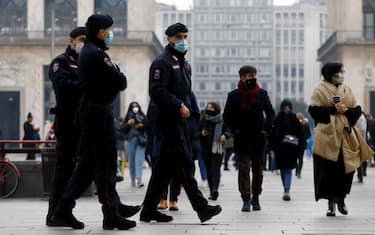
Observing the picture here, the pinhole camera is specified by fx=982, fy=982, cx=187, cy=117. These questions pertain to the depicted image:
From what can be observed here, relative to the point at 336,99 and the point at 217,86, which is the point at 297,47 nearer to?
the point at 217,86

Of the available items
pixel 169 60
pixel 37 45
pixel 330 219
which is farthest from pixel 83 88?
pixel 37 45

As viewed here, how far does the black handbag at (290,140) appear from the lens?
16.5 meters

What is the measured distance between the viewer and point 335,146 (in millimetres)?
12281

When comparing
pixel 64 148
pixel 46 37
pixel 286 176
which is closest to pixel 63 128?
pixel 64 148

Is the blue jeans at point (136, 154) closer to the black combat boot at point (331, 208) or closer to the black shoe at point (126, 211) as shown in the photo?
the black combat boot at point (331, 208)

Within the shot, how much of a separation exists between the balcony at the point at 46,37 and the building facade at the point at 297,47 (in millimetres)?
96895

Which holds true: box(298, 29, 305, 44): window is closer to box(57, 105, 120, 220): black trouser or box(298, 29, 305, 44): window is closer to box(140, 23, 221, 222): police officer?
box(140, 23, 221, 222): police officer

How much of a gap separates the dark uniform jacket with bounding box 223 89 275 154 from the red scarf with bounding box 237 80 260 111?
4 cm

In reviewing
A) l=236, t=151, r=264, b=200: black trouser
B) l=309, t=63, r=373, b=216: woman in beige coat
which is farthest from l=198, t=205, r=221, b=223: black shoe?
l=236, t=151, r=264, b=200: black trouser

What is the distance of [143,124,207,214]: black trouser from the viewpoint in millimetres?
10414

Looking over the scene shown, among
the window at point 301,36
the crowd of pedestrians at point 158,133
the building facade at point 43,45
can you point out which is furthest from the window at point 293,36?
the crowd of pedestrians at point 158,133

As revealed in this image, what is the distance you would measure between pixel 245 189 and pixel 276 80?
143 meters

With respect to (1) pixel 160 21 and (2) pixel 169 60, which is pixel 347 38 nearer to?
(2) pixel 169 60

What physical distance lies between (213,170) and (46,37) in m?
39.2
